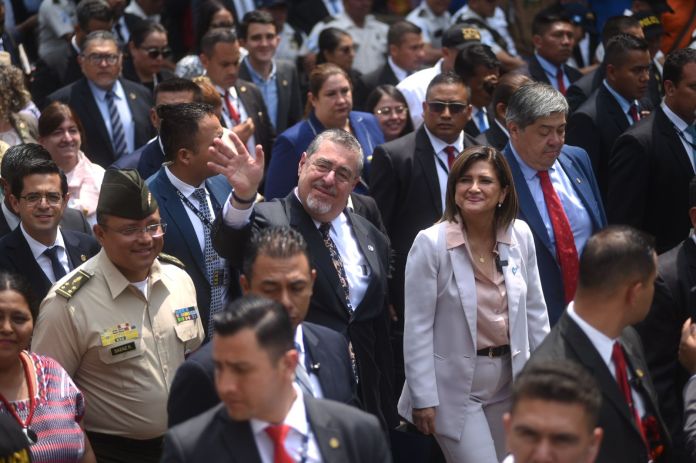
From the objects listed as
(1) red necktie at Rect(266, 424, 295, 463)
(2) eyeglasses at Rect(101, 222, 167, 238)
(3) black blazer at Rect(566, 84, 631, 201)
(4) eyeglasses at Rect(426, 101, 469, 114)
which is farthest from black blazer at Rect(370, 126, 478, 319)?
(1) red necktie at Rect(266, 424, 295, 463)

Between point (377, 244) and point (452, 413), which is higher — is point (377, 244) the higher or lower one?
the higher one

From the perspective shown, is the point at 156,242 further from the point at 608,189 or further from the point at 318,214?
the point at 608,189

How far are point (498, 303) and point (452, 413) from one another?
587 mm

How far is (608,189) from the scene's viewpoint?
8469mm

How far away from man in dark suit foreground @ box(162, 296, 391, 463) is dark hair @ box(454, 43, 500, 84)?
577 centimetres

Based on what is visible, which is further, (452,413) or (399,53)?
(399,53)

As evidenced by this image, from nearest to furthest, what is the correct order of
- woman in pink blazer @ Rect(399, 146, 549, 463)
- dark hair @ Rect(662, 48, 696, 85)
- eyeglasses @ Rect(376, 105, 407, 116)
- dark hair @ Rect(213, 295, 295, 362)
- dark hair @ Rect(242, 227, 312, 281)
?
1. dark hair @ Rect(213, 295, 295, 362)
2. dark hair @ Rect(242, 227, 312, 281)
3. woman in pink blazer @ Rect(399, 146, 549, 463)
4. dark hair @ Rect(662, 48, 696, 85)
5. eyeglasses @ Rect(376, 105, 407, 116)

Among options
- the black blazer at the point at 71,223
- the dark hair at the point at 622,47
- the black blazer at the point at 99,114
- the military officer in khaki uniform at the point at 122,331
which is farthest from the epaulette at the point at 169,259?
the dark hair at the point at 622,47

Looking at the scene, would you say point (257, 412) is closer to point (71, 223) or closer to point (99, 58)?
point (71, 223)

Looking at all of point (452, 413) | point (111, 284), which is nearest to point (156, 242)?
point (111, 284)

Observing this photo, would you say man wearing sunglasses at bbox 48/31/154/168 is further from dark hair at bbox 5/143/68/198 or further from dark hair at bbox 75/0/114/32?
dark hair at bbox 5/143/68/198

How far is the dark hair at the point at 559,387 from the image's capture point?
401 cm

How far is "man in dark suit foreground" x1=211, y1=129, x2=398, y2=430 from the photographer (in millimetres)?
5844

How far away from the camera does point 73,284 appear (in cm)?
567
